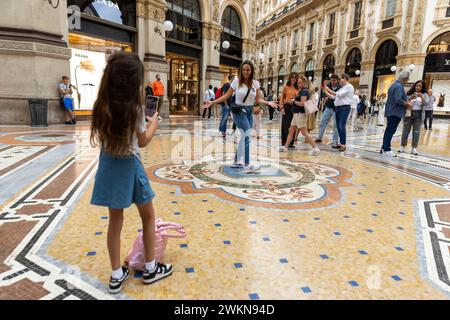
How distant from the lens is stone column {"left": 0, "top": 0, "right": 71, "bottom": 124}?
7.31 metres

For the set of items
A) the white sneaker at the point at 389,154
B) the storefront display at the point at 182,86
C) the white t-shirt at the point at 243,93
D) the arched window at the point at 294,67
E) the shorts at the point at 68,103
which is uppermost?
the arched window at the point at 294,67

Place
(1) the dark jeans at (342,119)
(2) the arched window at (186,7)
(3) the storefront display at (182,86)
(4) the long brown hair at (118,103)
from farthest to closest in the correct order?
(3) the storefront display at (182,86) → (2) the arched window at (186,7) → (1) the dark jeans at (342,119) → (4) the long brown hair at (118,103)

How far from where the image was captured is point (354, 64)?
2398 cm

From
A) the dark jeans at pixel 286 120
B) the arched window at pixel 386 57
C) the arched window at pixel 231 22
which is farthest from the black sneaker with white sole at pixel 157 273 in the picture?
the arched window at pixel 386 57

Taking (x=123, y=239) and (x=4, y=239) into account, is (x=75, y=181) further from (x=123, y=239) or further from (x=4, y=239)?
(x=123, y=239)

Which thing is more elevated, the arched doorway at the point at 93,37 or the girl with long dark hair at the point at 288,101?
the arched doorway at the point at 93,37

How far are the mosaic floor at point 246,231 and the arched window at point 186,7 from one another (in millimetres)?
10126

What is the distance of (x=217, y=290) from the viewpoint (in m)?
1.61

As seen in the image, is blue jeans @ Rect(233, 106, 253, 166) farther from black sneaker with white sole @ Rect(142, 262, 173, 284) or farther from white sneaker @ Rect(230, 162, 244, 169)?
black sneaker with white sole @ Rect(142, 262, 173, 284)

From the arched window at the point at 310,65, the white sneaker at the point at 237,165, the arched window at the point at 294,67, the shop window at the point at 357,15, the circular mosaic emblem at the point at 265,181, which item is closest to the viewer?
the circular mosaic emblem at the point at 265,181

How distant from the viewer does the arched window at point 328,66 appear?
86.3 feet

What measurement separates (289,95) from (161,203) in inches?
150

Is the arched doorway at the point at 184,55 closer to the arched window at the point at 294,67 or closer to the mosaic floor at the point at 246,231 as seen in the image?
the mosaic floor at the point at 246,231

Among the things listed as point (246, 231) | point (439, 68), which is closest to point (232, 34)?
point (439, 68)
